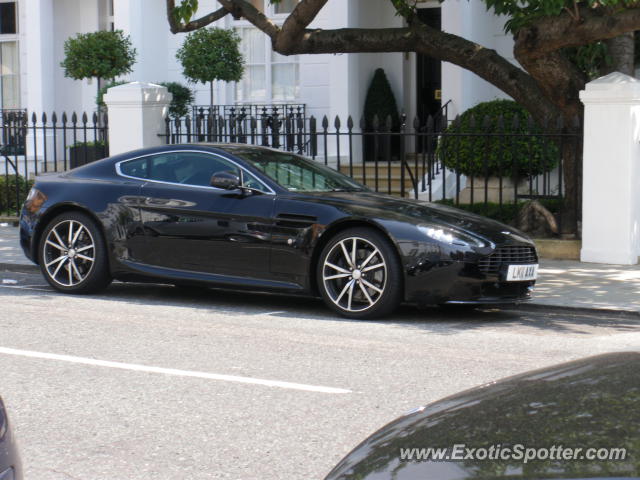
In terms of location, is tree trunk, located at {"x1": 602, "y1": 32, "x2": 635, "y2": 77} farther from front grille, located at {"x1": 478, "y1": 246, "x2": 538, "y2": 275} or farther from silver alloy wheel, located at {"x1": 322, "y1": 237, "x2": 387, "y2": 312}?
silver alloy wheel, located at {"x1": 322, "y1": 237, "x2": 387, "y2": 312}

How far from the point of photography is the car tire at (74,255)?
10133 millimetres

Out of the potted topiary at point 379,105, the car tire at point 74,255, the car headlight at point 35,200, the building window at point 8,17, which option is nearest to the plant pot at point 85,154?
the car headlight at point 35,200

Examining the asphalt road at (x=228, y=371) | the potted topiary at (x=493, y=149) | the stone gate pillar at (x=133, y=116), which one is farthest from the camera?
the potted topiary at (x=493, y=149)

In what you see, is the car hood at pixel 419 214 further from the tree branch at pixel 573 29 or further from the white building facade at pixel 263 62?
the white building facade at pixel 263 62

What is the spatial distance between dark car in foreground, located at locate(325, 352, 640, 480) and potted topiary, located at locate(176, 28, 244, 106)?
15.9 metres

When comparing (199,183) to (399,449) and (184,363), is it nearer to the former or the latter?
(184,363)

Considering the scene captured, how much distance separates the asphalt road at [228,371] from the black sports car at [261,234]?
0.29m

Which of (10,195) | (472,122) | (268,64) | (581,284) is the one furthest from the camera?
(268,64)

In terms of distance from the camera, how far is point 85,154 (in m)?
14.9

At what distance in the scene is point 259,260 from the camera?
934 cm

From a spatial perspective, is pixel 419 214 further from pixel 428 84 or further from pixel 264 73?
pixel 264 73

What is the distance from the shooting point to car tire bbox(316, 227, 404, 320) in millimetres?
8820

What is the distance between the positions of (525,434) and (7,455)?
5.05 feet

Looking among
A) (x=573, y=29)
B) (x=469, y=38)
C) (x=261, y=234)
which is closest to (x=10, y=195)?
(x=469, y=38)
